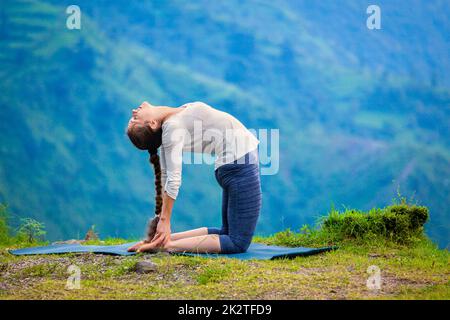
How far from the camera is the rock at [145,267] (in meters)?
4.45

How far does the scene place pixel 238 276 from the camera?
4.25 metres

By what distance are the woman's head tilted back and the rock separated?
28.0 inches

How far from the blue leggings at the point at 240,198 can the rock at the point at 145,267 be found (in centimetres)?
92

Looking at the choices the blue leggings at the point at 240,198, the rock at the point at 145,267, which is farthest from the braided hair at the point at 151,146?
the rock at the point at 145,267

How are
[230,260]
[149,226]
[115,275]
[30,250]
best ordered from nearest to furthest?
[115,275] → [230,260] → [149,226] → [30,250]

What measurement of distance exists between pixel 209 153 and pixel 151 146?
0.50 metres

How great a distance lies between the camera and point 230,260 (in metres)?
4.84

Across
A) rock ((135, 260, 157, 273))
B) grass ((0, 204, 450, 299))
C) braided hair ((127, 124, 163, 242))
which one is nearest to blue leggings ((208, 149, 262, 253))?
grass ((0, 204, 450, 299))

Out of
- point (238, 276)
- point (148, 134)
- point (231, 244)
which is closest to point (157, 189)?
point (148, 134)

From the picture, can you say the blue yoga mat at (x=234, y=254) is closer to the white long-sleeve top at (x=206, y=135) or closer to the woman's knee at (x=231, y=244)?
the woman's knee at (x=231, y=244)
